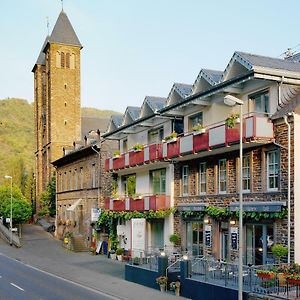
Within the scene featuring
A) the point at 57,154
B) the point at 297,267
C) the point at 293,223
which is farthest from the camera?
the point at 57,154

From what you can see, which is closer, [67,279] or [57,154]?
[67,279]

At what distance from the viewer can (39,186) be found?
286 feet

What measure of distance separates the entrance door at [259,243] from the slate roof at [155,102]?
11.7m

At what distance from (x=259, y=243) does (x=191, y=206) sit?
6047 millimetres

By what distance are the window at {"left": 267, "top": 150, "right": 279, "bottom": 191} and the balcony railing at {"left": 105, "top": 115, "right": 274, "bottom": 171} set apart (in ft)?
3.16

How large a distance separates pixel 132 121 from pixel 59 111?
43.7m

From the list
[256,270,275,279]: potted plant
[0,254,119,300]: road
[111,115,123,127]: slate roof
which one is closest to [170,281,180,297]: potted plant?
[0,254,119,300]: road

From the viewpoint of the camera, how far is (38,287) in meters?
26.5

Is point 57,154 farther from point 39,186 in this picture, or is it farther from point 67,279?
point 67,279

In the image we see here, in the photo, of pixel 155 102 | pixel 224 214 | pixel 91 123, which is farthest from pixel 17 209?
pixel 224 214

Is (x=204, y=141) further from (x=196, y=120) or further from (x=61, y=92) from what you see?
(x=61, y=92)

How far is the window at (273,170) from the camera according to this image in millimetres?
23344

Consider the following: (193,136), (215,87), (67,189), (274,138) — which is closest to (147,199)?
(193,136)

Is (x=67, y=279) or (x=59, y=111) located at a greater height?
(x=59, y=111)
